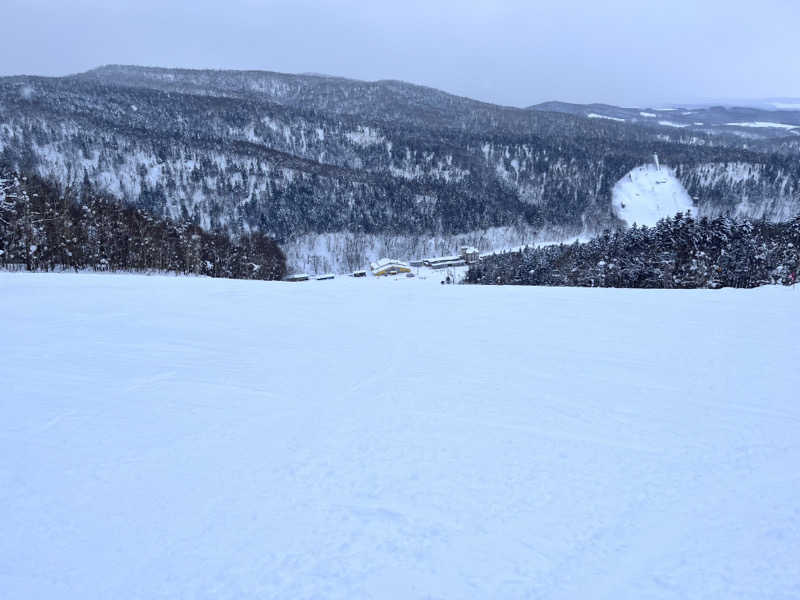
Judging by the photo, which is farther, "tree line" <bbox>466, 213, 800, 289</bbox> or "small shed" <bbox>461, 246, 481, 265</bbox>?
"small shed" <bbox>461, 246, 481, 265</bbox>

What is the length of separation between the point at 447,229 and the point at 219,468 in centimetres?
10834

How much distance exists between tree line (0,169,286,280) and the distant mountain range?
154 ft

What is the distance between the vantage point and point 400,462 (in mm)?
5441

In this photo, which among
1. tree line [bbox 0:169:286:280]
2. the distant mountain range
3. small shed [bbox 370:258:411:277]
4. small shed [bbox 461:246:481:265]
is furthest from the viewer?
the distant mountain range

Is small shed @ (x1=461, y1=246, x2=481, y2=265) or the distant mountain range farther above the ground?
the distant mountain range

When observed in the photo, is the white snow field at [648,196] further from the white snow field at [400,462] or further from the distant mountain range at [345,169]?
the white snow field at [400,462]

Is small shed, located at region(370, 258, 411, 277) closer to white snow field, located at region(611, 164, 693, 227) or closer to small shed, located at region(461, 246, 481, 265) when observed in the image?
small shed, located at region(461, 246, 481, 265)

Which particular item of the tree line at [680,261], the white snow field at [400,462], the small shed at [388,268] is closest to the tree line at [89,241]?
the white snow field at [400,462]

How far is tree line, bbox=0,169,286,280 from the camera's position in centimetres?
2461

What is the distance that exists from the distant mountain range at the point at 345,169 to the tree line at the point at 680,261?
55.1 metres

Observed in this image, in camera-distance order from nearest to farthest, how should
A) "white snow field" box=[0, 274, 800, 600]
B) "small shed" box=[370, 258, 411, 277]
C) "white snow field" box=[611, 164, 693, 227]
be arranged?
"white snow field" box=[0, 274, 800, 600] → "small shed" box=[370, 258, 411, 277] → "white snow field" box=[611, 164, 693, 227]

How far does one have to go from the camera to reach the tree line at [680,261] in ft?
124

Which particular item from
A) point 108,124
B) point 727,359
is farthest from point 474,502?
point 108,124

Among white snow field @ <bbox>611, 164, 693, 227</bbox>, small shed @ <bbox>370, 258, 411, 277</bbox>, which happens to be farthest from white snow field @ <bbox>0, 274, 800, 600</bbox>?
white snow field @ <bbox>611, 164, 693, 227</bbox>
